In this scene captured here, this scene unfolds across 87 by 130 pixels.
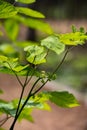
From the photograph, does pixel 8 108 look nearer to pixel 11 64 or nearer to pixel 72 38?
pixel 11 64

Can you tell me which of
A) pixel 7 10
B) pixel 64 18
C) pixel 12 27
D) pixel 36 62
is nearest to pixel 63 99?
pixel 36 62

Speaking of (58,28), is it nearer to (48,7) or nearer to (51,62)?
(48,7)

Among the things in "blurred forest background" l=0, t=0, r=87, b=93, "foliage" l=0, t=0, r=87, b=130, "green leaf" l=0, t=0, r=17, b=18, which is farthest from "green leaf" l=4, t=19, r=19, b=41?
"blurred forest background" l=0, t=0, r=87, b=93

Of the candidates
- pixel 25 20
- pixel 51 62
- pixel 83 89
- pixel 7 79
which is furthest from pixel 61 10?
pixel 25 20

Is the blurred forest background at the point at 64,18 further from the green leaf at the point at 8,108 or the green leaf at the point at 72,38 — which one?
the green leaf at the point at 72,38

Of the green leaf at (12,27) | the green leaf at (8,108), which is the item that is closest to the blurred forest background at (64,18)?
the green leaf at (12,27)

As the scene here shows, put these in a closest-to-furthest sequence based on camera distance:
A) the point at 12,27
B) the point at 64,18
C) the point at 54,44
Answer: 1. the point at 54,44
2. the point at 12,27
3. the point at 64,18

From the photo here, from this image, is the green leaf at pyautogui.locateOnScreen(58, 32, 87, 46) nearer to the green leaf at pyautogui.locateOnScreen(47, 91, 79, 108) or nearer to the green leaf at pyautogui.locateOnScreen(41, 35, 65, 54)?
the green leaf at pyautogui.locateOnScreen(41, 35, 65, 54)
